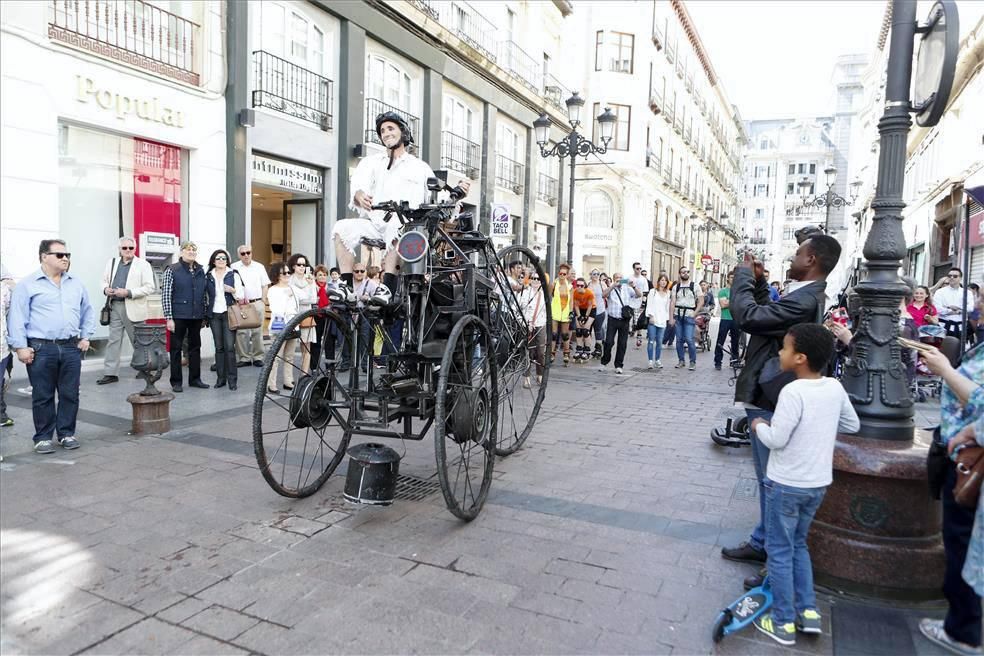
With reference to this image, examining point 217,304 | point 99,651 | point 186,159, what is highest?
point 186,159

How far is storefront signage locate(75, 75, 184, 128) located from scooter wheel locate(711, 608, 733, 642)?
33.4 ft

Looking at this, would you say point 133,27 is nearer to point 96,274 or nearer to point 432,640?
point 96,274

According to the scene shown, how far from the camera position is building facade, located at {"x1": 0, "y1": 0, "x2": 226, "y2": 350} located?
28.5 ft

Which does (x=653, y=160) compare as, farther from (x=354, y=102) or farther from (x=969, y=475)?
(x=969, y=475)

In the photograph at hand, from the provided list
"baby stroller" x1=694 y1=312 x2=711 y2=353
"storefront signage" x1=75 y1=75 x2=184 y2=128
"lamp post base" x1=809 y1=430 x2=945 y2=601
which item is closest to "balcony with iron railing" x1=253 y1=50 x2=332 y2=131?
"storefront signage" x1=75 y1=75 x2=184 y2=128

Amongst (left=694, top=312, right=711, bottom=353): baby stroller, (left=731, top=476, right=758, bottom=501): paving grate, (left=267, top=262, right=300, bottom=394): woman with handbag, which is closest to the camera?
(left=731, top=476, right=758, bottom=501): paving grate

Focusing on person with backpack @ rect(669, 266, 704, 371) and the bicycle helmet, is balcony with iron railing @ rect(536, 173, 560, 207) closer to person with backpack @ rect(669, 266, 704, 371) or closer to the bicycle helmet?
person with backpack @ rect(669, 266, 704, 371)

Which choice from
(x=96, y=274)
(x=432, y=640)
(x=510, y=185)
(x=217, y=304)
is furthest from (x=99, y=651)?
(x=510, y=185)

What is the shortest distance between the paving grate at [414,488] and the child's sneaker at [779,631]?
249 centimetres

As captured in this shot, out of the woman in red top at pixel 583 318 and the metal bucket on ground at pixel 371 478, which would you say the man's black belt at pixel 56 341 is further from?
the woman in red top at pixel 583 318

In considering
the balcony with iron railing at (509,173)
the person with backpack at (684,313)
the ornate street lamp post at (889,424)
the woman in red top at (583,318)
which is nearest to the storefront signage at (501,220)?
the woman in red top at (583,318)

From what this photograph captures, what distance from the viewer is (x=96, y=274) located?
1015cm

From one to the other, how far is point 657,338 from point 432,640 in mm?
10518

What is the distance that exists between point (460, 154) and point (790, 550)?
17.8m
